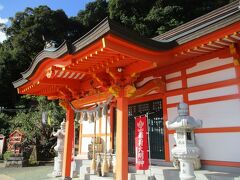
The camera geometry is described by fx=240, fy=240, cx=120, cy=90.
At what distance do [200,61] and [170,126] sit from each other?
2.00 m

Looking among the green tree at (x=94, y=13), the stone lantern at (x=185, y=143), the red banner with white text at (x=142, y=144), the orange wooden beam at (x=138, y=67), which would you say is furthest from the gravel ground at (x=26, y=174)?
the green tree at (x=94, y=13)

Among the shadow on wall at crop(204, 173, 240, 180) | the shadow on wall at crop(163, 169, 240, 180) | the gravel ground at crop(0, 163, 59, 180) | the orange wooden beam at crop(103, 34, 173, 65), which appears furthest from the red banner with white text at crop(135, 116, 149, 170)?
the gravel ground at crop(0, 163, 59, 180)

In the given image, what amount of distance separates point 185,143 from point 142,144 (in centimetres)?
139

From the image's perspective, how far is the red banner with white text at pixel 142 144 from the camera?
5.74 meters

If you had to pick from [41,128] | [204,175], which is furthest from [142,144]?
[41,128]

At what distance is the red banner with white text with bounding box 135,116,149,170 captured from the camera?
5742 millimetres

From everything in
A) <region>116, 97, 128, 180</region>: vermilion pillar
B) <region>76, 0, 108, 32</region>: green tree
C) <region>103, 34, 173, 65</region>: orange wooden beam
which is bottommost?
<region>116, 97, 128, 180</region>: vermilion pillar

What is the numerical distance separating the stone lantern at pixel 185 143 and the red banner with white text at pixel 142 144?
1.10 m

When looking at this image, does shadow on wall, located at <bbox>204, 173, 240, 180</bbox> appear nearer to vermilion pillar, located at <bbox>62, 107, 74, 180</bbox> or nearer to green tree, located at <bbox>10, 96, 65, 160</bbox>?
vermilion pillar, located at <bbox>62, 107, 74, 180</bbox>

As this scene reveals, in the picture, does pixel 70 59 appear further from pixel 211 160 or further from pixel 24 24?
Answer: pixel 24 24

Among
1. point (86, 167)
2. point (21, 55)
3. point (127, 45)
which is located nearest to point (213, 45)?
point (127, 45)

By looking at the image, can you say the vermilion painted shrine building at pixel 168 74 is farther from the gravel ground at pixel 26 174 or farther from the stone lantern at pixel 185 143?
the gravel ground at pixel 26 174

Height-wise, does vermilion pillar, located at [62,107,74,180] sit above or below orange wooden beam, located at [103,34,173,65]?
below

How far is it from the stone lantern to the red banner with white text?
3.61ft
